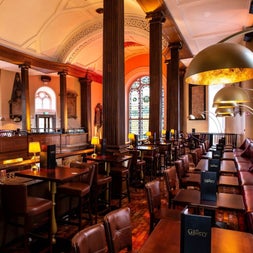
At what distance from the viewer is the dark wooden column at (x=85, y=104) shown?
13672 mm

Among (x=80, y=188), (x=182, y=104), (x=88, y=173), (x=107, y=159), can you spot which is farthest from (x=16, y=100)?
(x=80, y=188)

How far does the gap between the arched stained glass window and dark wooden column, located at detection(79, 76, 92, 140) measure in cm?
284

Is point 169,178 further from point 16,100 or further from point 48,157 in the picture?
point 16,100

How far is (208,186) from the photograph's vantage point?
91.5 inches

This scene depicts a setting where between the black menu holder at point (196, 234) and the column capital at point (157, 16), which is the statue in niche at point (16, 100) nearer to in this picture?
the column capital at point (157, 16)

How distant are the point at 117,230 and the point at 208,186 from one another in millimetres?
1088

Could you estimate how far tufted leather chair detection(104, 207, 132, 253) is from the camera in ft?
5.15

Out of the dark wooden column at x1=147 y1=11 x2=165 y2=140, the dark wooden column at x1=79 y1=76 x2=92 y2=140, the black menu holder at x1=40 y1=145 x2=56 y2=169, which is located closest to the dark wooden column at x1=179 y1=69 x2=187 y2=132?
the dark wooden column at x1=79 y1=76 x2=92 y2=140

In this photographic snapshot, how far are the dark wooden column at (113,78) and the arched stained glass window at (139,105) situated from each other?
1066 centimetres

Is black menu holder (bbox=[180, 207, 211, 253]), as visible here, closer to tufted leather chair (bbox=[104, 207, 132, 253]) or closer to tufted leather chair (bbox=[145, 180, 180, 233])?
tufted leather chair (bbox=[104, 207, 132, 253])

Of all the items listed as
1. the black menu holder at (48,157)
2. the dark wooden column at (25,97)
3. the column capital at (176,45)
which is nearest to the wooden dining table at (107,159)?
the black menu holder at (48,157)

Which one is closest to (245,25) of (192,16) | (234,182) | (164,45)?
(192,16)

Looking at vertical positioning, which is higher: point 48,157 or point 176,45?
point 176,45

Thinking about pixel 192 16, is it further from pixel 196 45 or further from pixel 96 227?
pixel 96 227
